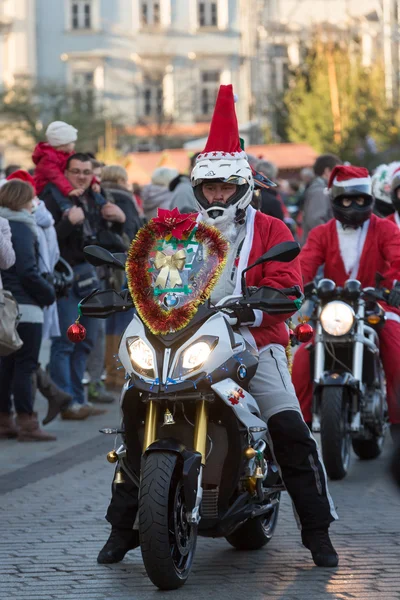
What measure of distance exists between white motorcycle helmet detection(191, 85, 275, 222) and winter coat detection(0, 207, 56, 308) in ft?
12.6

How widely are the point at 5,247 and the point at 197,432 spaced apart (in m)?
3.96

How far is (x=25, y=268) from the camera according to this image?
10094mm

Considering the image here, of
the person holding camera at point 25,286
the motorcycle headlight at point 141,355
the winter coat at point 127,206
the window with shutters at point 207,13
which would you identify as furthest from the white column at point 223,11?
the motorcycle headlight at point 141,355

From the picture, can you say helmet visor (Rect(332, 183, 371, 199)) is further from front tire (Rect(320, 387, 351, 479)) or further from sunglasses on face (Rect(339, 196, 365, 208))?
front tire (Rect(320, 387, 351, 479))

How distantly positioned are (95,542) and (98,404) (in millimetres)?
5830

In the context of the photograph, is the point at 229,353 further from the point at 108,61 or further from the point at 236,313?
the point at 108,61

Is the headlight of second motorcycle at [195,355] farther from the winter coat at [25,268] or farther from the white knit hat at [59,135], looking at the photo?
the white knit hat at [59,135]

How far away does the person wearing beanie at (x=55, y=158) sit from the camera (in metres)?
Result: 11.6

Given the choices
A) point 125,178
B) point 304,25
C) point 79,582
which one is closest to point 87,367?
point 125,178

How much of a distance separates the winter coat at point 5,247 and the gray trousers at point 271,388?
3.48m

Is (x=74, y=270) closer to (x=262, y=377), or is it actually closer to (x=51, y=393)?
(x=51, y=393)

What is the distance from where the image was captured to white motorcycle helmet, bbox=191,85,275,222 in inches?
243

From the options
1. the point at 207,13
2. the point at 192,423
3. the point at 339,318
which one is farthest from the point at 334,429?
the point at 207,13

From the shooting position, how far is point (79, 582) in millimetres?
5961
